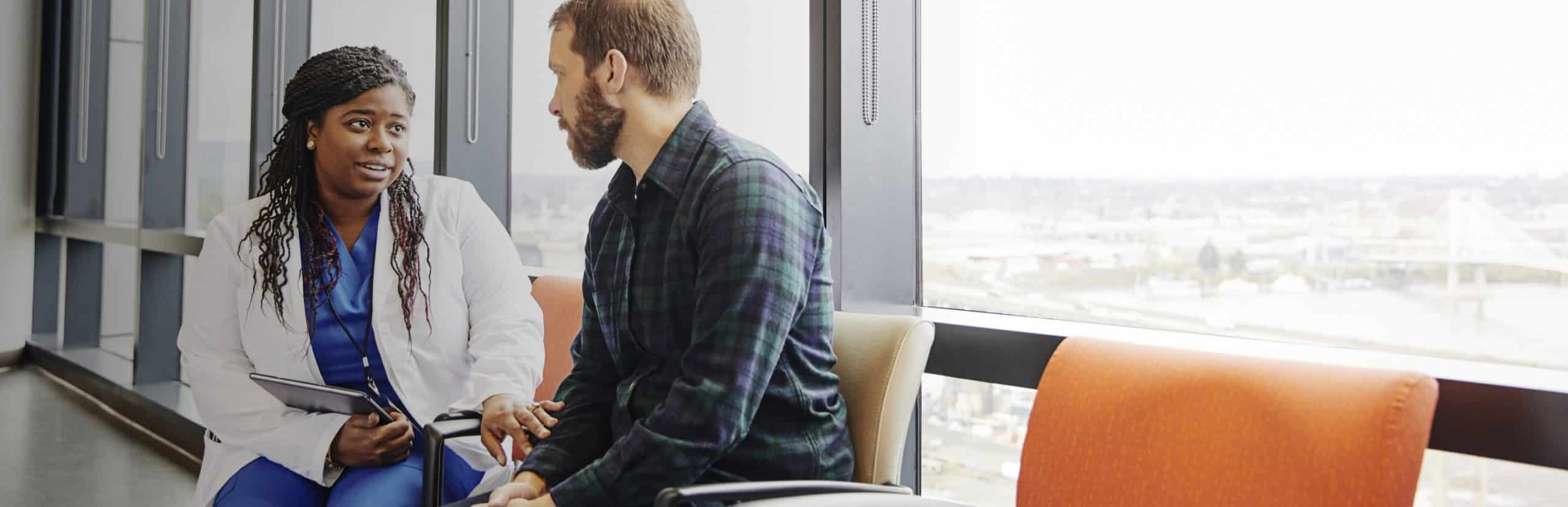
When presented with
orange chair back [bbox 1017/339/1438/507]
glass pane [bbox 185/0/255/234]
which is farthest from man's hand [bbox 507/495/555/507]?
glass pane [bbox 185/0/255/234]

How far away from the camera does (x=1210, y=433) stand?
1282 mm

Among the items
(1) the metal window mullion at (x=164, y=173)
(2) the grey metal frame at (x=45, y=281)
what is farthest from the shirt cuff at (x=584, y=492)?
(2) the grey metal frame at (x=45, y=281)

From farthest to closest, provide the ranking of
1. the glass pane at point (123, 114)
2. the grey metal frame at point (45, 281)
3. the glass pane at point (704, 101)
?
the grey metal frame at point (45, 281) → the glass pane at point (123, 114) → the glass pane at point (704, 101)

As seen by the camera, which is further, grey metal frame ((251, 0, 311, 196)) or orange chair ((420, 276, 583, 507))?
Answer: grey metal frame ((251, 0, 311, 196))

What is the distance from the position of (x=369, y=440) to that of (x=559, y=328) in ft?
1.66

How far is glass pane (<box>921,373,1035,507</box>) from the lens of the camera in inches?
80.4

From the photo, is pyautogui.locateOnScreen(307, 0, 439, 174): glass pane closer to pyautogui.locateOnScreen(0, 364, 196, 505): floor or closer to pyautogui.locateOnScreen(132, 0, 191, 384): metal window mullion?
pyautogui.locateOnScreen(0, 364, 196, 505): floor

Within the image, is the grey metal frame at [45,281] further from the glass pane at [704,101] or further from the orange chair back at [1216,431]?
the orange chair back at [1216,431]

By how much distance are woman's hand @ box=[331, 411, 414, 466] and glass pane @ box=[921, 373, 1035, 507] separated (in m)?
1.04

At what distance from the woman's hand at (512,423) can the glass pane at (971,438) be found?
0.78 meters

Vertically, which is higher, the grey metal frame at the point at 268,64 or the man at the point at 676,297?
the grey metal frame at the point at 268,64

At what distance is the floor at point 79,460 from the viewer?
358cm

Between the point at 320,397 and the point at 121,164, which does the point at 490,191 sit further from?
the point at 121,164

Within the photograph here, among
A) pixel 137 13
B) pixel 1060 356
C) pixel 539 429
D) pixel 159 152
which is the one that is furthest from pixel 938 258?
pixel 137 13
